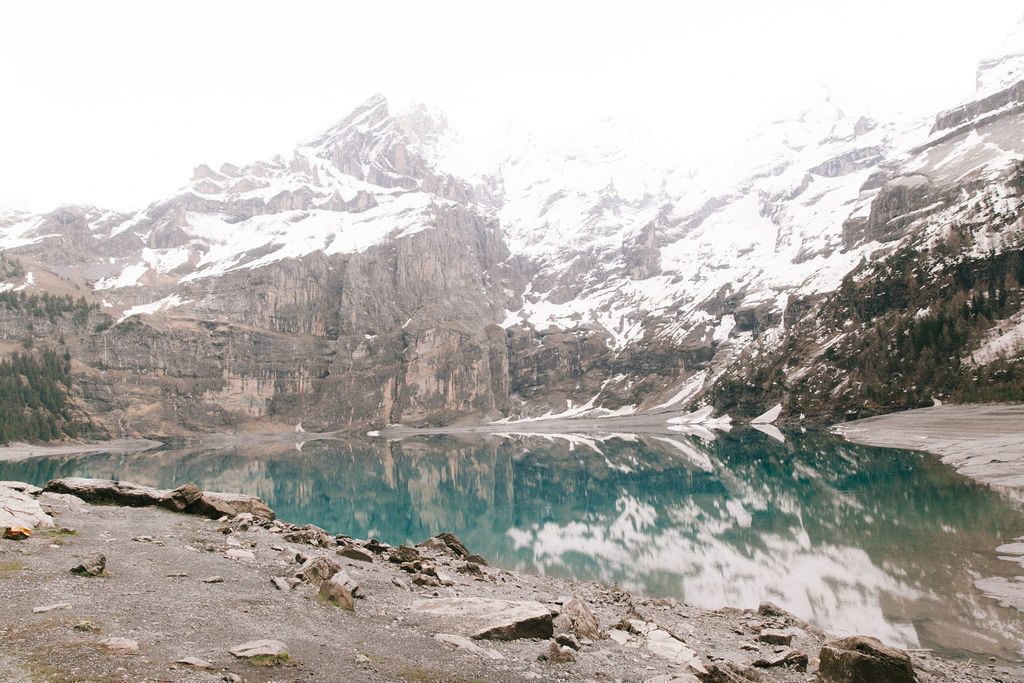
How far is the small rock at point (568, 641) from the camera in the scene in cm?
1319

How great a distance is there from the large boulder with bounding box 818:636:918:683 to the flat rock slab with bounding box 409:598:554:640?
19.4 feet

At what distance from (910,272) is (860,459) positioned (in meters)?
85.0

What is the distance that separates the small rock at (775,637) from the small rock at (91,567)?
713 inches

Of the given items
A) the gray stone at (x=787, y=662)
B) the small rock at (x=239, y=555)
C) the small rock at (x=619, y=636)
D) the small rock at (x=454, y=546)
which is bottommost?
the small rock at (x=454, y=546)

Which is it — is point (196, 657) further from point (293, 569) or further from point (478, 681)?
point (293, 569)

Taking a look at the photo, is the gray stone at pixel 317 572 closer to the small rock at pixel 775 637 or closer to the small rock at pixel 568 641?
the small rock at pixel 568 641

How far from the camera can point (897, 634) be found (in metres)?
19.5

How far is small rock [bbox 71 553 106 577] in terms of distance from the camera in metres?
13.9

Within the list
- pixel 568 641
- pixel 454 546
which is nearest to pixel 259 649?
pixel 568 641

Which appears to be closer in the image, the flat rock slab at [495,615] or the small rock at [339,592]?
the flat rock slab at [495,615]

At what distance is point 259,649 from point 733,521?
41470 millimetres

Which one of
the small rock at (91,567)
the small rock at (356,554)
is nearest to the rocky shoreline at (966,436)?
the small rock at (356,554)

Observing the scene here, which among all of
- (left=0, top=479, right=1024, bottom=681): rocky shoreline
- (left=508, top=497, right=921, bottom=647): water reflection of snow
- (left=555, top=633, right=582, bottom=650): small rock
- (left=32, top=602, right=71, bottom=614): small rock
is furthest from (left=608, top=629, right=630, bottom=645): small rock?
(left=32, top=602, right=71, bottom=614): small rock

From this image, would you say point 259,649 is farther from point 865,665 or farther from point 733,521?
point 733,521
